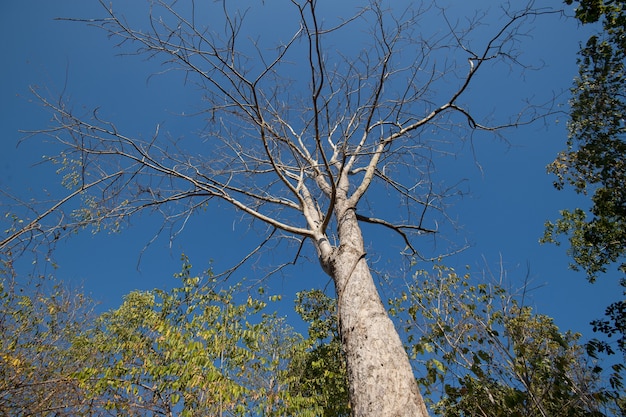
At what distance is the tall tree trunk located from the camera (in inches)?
62.2

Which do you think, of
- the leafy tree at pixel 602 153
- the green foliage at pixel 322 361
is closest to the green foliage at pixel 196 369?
the green foliage at pixel 322 361

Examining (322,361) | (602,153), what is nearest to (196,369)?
(322,361)

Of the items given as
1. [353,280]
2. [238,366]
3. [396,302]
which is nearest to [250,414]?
[238,366]

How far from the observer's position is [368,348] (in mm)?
1841

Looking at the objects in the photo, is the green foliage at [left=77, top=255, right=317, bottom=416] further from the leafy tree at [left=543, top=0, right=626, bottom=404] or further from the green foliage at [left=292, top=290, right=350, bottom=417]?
the leafy tree at [left=543, top=0, right=626, bottom=404]

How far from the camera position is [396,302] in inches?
Answer: 193

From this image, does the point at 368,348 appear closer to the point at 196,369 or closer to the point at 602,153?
the point at 196,369

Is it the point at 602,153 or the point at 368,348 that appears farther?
the point at 602,153

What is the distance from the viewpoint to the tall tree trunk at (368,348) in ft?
5.19

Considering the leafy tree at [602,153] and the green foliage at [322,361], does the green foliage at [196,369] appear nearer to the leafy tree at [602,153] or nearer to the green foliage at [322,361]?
the green foliage at [322,361]

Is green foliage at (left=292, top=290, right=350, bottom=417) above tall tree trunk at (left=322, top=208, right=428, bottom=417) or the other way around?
above

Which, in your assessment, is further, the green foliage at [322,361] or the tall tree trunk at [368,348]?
the green foliage at [322,361]

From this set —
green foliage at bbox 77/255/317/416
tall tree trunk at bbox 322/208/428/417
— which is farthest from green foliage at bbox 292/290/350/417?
tall tree trunk at bbox 322/208/428/417

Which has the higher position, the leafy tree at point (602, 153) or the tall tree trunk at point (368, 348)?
the leafy tree at point (602, 153)
